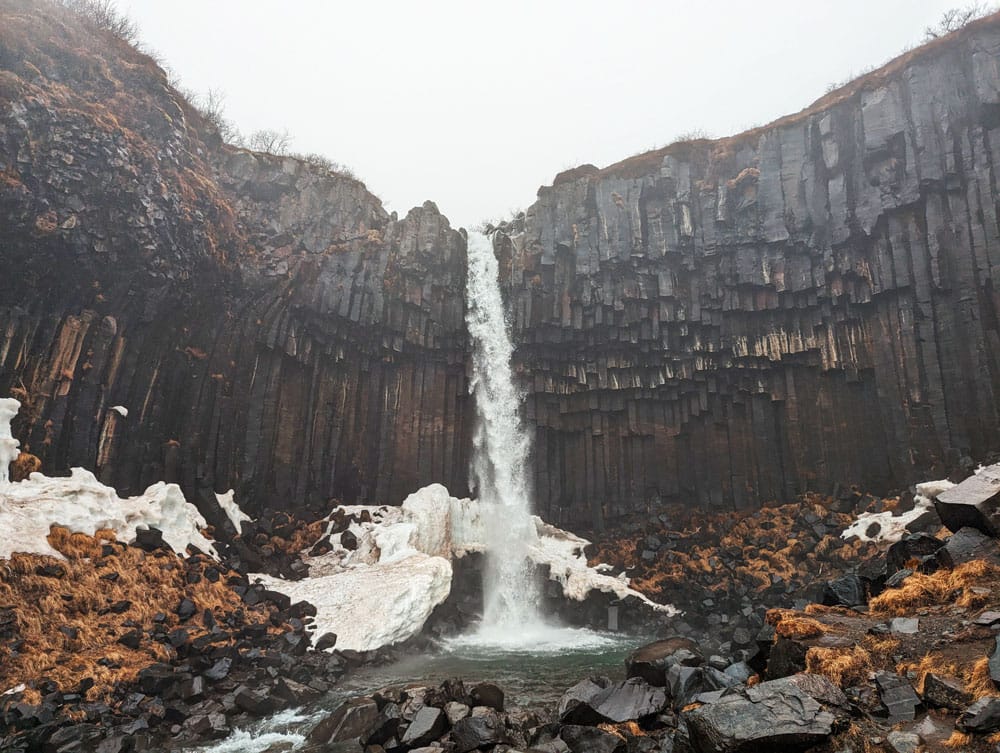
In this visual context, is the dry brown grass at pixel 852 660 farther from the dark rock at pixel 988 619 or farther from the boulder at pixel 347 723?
the boulder at pixel 347 723

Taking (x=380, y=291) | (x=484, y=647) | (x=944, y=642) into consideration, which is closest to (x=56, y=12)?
(x=380, y=291)

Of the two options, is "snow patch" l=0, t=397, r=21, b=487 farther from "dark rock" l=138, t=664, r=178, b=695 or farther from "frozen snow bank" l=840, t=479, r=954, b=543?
"frozen snow bank" l=840, t=479, r=954, b=543

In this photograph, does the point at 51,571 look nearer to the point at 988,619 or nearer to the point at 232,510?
the point at 232,510

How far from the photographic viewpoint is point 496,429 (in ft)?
87.1

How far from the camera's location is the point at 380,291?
25.7 metres

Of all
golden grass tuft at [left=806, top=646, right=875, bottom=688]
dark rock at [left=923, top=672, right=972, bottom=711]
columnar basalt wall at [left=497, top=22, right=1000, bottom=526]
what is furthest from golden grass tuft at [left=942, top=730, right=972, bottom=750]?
columnar basalt wall at [left=497, top=22, right=1000, bottom=526]

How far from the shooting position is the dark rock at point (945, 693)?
5.42 metres

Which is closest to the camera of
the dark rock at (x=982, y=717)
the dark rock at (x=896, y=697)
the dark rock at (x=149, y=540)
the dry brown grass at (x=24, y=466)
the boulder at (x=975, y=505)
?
the dark rock at (x=982, y=717)

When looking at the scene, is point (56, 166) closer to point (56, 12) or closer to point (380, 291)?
point (56, 12)

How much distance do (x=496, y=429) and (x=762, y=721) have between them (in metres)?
21.0

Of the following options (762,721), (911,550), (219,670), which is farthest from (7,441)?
(911,550)

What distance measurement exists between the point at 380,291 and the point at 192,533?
40.1 feet

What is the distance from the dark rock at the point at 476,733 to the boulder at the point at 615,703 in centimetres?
101

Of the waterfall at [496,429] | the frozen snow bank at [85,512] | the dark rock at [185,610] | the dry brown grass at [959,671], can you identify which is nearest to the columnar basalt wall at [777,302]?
the waterfall at [496,429]
